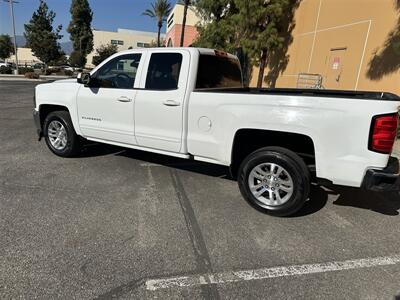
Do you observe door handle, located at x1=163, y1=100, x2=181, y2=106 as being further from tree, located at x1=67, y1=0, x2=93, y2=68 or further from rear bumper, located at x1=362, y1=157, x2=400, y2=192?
tree, located at x1=67, y1=0, x2=93, y2=68

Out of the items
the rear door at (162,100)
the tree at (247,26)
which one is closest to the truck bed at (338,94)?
the rear door at (162,100)

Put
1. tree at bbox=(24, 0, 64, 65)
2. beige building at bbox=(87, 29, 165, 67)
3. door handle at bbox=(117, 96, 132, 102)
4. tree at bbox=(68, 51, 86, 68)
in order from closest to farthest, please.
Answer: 1. door handle at bbox=(117, 96, 132, 102)
2. tree at bbox=(24, 0, 64, 65)
3. tree at bbox=(68, 51, 86, 68)
4. beige building at bbox=(87, 29, 165, 67)

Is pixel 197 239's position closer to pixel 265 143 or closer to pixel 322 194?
pixel 265 143

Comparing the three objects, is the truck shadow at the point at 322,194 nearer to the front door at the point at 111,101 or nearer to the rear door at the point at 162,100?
the front door at the point at 111,101

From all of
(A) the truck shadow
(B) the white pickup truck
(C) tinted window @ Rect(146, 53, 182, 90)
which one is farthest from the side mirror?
(A) the truck shadow

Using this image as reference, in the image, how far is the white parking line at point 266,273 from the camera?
104 inches

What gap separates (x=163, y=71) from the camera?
458cm

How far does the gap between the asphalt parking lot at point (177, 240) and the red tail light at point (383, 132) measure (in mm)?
1070

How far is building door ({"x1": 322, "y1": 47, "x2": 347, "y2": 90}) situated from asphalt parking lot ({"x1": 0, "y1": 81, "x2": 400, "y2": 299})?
7.74 m

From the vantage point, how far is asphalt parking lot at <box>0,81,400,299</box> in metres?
2.62

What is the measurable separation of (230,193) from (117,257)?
80.7 inches

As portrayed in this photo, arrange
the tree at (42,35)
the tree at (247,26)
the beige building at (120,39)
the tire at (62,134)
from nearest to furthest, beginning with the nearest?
the tire at (62,134)
the tree at (247,26)
the tree at (42,35)
the beige building at (120,39)

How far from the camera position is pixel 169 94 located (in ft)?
14.3

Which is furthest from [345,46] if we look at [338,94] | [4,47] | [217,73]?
[4,47]
